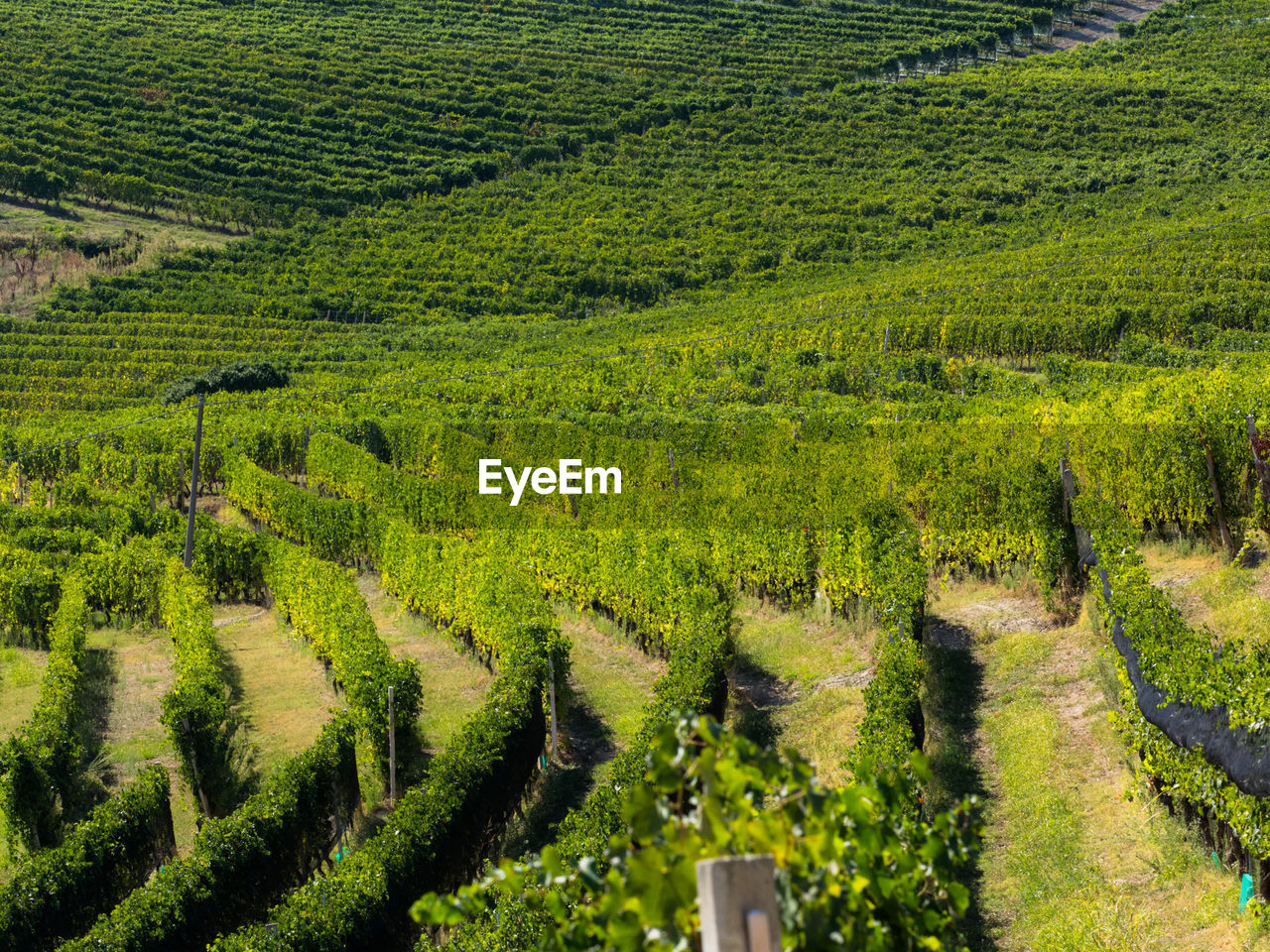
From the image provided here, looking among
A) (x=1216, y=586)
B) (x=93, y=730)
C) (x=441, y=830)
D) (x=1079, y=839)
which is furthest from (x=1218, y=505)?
(x=93, y=730)

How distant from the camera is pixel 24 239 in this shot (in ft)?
240

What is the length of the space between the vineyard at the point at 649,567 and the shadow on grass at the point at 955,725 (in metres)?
0.08

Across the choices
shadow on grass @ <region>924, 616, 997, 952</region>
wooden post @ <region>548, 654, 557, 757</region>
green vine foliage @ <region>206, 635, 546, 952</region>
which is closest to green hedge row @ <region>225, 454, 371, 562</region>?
wooden post @ <region>548, 654, 557, 757</region>

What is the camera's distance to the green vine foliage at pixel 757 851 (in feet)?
12.2

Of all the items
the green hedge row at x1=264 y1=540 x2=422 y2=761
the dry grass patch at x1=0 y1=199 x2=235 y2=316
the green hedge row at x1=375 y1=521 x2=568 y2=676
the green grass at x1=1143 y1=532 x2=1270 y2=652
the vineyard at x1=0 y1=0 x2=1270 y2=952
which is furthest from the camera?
the dry grass patch at x1=0 y1=199 x2=235 y2=316

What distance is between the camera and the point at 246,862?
12.8 metres

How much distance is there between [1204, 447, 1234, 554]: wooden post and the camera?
59.0ft

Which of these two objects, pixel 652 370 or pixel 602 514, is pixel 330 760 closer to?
pixel 602 514

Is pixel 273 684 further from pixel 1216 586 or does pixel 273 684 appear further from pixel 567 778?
pixel 1216 586

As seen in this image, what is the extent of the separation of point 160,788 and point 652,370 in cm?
2909

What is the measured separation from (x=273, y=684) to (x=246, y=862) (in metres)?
9.69

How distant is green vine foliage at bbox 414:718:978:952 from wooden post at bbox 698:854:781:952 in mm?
203

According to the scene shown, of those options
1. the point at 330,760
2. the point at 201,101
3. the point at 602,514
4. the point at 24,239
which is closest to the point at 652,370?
the point at 602,514

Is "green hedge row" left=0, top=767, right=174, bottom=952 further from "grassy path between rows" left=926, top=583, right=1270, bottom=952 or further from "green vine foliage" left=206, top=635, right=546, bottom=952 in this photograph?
"grassy path between rows" left=926, top=583, right=1270, bottom=952
